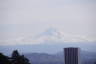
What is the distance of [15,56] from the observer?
34.9ft

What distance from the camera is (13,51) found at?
457 inches

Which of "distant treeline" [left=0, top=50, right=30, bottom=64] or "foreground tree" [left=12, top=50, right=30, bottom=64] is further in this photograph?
"foreground tree" [left=12, top=50, right=30, bottom=64]

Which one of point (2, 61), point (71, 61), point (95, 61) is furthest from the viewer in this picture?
point (71, 61)

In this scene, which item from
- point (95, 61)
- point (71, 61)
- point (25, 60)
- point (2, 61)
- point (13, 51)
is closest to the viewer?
point (2, 61)

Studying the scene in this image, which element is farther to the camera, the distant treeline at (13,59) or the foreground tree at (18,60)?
the foreground tree at (18,60)

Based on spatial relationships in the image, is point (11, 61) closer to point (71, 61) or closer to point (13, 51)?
point (13, 51)

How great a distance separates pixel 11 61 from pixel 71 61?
1152 cm

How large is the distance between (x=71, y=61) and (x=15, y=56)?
10705 millimetres

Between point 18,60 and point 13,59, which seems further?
point 13,59

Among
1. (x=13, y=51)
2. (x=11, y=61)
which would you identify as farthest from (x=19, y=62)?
(x=13, y=51)

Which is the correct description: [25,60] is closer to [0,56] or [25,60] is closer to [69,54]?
[0,56]

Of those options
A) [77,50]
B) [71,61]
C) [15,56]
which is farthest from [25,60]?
[71,61]

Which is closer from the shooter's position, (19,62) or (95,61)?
(19,62)

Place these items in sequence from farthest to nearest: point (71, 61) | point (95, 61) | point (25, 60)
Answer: point (71, 61), point (95, 61), point (25, 60)
